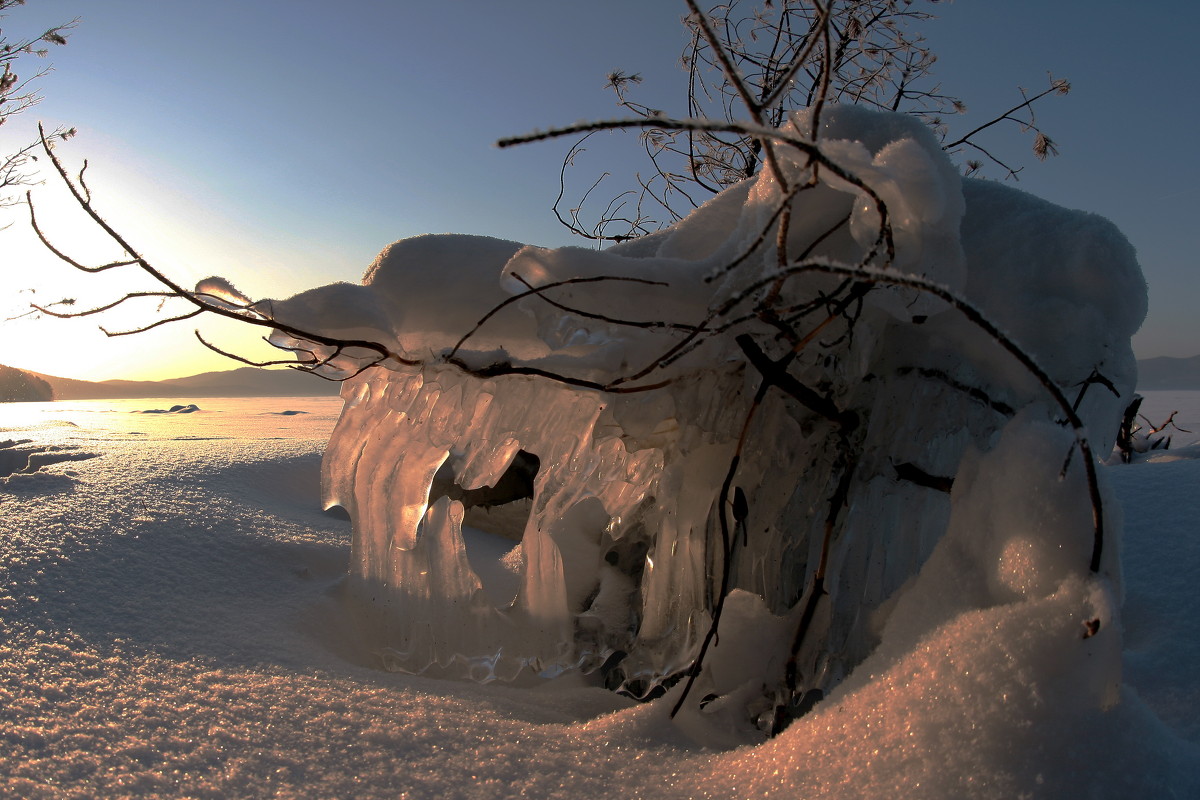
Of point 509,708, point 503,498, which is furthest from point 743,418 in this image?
point 503,498

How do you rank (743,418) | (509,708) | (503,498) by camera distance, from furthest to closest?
(503,498) → (743,418) → (509,708)

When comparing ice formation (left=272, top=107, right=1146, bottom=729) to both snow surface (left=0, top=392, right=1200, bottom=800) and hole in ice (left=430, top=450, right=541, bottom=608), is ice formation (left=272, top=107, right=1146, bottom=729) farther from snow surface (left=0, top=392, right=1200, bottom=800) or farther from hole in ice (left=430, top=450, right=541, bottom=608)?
hole in ice (left=430, top=450, right=541, bottom=608)

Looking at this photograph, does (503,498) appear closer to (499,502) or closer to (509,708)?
(499,502)

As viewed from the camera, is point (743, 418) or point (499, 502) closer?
point (743, 418)

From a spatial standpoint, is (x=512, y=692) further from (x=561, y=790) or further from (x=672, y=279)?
(x=672, y=279)

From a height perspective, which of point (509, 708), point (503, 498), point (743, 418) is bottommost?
Result: point (509, 708)

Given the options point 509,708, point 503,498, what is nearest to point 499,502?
point 503,498

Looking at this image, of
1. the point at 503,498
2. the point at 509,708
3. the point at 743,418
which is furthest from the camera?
the point at 503,498

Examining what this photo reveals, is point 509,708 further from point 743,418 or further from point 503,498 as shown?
point 503,498

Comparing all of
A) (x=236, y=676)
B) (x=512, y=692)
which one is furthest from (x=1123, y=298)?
(x=236, y=676)

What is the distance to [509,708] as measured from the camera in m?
1.13

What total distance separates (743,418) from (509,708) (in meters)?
0.65

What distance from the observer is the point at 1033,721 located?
0.70m

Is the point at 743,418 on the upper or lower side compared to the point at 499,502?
upper
